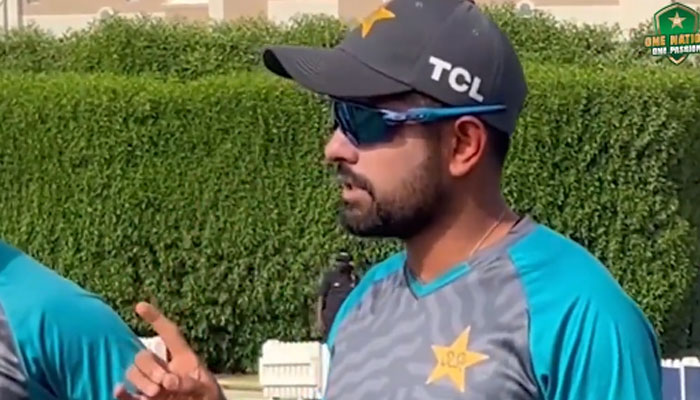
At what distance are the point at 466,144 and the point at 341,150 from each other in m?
0.23

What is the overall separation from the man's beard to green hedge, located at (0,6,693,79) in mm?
9313

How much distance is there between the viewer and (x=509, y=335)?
8.21 feet

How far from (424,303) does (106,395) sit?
0.69 m

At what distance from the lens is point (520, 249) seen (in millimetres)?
2602

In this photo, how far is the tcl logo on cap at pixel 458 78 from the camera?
2.63 meters

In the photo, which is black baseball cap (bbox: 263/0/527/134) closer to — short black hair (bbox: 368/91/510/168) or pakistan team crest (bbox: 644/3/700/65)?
short black hair (bbox: 368/91/510/168)

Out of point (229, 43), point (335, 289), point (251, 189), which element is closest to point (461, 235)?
point (335, 289)

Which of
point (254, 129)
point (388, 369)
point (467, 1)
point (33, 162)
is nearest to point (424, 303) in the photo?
point (388, 369)

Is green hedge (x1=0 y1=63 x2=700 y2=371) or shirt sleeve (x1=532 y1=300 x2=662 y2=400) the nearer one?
shirt sleeve (x1=532 y1=300 x2=662 y2=400)

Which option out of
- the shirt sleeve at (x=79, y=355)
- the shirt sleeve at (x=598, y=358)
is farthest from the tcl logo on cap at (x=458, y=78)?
the shirt sleeve at (x=79, y=355)

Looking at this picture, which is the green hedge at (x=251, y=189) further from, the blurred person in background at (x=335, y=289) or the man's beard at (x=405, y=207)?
the man's beard at (x=405, y=207)

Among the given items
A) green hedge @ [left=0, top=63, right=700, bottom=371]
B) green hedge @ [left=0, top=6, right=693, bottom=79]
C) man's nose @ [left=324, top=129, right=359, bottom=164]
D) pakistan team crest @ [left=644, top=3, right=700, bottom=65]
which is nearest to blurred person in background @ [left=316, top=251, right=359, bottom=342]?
green hedge @ [left=0, top=63, right=700, bottom=371]

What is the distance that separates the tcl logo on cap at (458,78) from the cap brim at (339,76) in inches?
2.5

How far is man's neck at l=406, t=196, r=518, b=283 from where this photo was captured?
8.77 ft
